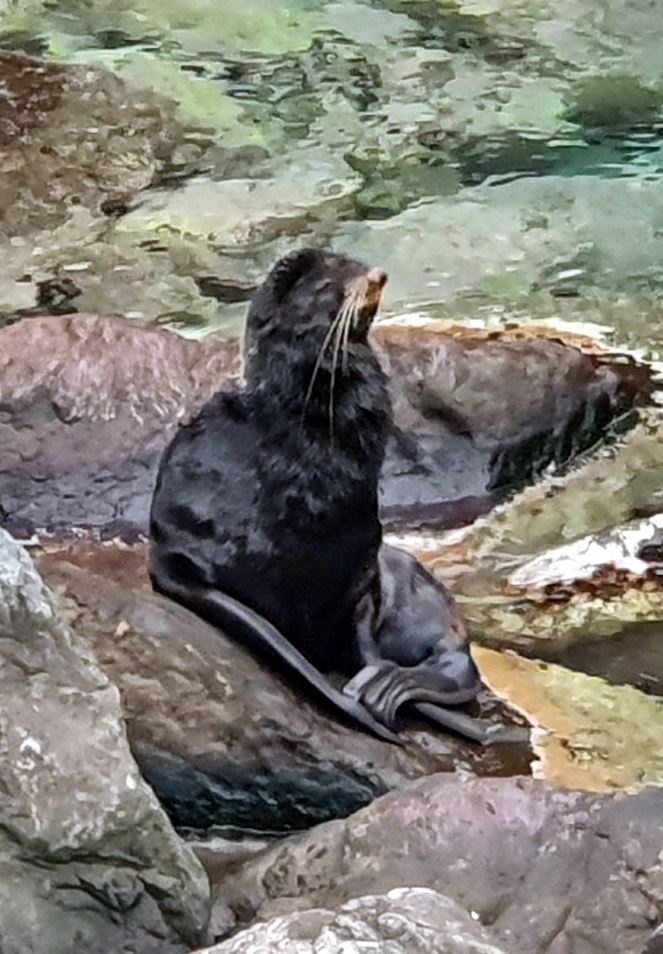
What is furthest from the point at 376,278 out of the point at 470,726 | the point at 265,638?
the point at 470,726

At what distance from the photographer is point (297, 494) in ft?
14.5

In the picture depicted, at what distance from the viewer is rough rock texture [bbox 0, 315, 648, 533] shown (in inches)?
230

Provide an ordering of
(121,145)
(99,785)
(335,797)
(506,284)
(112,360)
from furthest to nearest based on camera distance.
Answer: (121,145), (506,284), (112,360), (335,797), (99,785)

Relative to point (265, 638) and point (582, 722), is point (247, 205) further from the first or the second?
point (265, 638)

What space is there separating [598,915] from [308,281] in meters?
1.68

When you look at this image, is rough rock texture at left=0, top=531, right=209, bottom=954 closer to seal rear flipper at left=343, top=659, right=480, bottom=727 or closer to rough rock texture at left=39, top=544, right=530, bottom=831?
rough rock texture at left=39, top=544, right=530, bottom=831

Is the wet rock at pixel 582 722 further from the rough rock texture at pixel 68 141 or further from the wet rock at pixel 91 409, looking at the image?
the rough rock texture at pixel 68 141

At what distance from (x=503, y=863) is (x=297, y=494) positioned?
128 cm

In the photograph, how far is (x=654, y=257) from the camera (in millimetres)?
8273

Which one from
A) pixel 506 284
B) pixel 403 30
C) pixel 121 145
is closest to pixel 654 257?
pixel 506 284

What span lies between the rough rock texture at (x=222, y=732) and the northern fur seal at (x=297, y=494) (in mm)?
107

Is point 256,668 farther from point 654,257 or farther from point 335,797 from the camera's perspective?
point 654,257

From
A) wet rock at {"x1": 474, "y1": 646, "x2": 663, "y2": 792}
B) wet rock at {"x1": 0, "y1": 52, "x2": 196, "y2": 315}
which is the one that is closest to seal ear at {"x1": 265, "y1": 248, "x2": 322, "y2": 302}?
wet rock at {"x1": 474, "y1": 646, "x2": 663, "y2": 792}

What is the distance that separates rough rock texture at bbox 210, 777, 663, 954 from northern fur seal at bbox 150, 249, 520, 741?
834 mm
